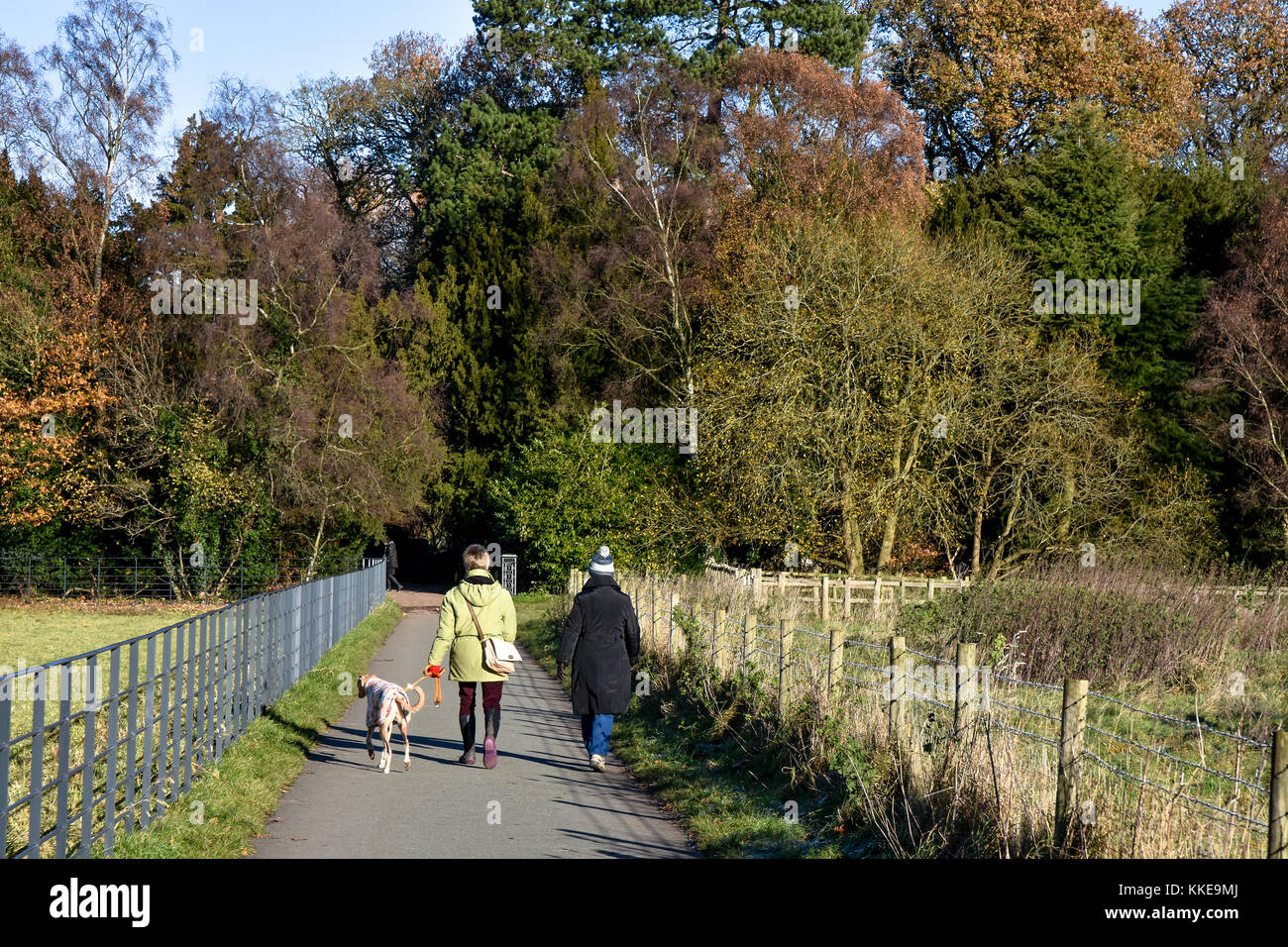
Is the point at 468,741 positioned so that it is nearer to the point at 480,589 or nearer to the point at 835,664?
the point at 480,589

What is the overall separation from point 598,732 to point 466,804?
193 cm

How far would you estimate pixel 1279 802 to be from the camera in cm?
586

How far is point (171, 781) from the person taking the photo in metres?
9.18

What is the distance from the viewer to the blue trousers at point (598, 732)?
37.2 ft

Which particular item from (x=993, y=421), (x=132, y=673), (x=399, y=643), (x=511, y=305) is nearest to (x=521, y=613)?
(x=399, y=643)

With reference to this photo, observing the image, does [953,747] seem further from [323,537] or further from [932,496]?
[323,537]

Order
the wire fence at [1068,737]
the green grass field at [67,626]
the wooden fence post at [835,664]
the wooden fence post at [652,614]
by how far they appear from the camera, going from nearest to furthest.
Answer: the wire fence at [1068,737]
the wooden fence post at [835,664]
the wooden fence post at [652,614]
the green grass field at [67,626]

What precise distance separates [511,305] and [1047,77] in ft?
68.2

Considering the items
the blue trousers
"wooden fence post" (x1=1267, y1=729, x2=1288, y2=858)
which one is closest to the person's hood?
the blue trousers

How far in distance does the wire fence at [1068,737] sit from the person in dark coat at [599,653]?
56.1 inches

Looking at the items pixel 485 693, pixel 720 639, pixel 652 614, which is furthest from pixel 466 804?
pixel 652 614

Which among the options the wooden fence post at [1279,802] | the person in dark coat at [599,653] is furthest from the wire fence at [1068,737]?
the person in dark coat at [599,653]

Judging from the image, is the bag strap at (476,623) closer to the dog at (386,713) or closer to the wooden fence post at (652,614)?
the dog at (386,713)

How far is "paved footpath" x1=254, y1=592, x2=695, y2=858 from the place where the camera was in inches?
324
